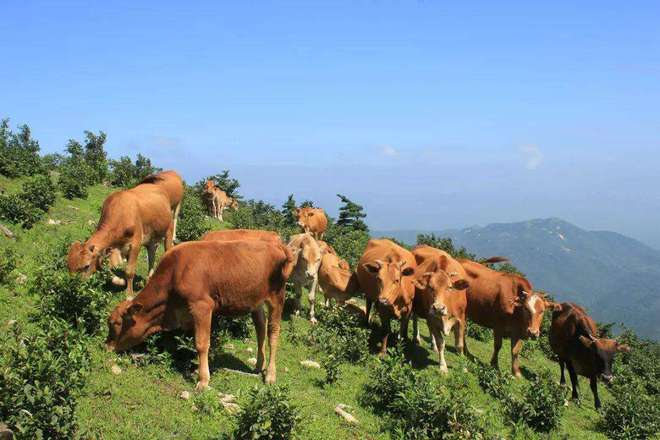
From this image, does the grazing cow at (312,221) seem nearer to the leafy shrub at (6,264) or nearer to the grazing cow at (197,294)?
the leafy shrub at (6,264)

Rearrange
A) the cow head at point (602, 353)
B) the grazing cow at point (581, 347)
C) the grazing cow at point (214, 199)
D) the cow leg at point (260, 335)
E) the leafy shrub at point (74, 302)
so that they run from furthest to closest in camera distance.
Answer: the grazing cow at point (214, 199)
the grazing cow at point (581, 347)
the cow head at point (602, 353)
the cow leg at point (260, 335)
the leafy shrub at point (74, 302)

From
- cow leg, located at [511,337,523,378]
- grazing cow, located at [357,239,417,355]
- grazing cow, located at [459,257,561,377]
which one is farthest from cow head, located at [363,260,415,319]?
cow leg, located at [511,337,523,378]

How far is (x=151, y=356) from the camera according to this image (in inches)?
376

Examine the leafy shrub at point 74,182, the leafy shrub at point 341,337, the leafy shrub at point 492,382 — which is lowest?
the leafy shrub at point 492,382

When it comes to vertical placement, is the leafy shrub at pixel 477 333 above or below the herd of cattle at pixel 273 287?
below

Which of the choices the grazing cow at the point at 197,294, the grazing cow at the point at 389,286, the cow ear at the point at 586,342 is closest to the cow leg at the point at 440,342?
the grazing cow at the point at 389,286

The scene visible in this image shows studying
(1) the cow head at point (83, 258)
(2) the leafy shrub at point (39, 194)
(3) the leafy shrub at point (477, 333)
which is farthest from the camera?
(3) the leafy shrub at point (477, 333)

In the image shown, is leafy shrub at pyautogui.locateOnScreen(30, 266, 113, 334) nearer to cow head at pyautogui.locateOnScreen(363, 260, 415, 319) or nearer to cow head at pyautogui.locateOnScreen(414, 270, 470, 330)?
cow head at pyautogui.locateOnScreen(363, 260, 415, 319)

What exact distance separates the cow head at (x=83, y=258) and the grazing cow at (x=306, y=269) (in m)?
5.73

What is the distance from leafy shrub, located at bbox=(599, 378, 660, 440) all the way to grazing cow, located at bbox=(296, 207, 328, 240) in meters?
19.1

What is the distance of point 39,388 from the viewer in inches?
257

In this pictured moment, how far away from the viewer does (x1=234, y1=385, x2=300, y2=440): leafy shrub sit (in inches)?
288

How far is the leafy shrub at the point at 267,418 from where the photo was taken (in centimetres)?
730

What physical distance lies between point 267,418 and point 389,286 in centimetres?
709
